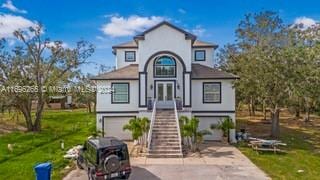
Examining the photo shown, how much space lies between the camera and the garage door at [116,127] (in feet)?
92.5

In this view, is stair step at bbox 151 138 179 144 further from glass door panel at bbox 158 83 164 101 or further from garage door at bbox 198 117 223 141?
glass door panel at bbox 158 83 164 101

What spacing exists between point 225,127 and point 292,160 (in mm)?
6875

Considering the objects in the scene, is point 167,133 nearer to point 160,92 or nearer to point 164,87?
point 160,92

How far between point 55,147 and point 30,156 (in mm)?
3275

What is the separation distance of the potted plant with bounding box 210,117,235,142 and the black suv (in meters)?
13.2

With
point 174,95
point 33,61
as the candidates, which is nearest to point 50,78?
point 33,61

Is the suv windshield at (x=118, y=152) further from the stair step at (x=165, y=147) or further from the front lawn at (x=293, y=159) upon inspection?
Result: the stair step at (x=165, y=147)

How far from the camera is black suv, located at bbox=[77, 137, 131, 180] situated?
45.5 feet

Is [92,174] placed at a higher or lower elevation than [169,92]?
lower

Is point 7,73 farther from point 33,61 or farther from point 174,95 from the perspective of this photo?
point 174,95

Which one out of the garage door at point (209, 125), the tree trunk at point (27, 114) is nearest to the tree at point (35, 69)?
the tree trunk at point (27, 114)

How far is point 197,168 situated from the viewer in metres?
17.7

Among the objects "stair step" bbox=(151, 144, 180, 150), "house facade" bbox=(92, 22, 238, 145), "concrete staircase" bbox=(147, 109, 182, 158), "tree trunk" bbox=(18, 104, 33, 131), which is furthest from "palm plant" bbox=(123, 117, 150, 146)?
"tree trunk" bbox=(18, 104, 33, 131)

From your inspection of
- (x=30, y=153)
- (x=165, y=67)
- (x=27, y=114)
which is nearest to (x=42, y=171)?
(x=30, y=153)
